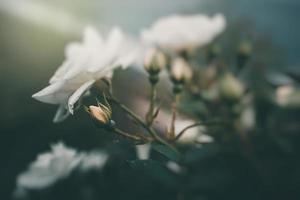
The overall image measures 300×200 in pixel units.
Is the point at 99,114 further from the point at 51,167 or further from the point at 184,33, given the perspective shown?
the point at 184,33

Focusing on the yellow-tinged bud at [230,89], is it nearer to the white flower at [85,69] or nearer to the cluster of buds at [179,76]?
the cluster of buds at [179,76]

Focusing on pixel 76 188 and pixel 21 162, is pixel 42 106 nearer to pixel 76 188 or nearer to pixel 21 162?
pixel 21 162

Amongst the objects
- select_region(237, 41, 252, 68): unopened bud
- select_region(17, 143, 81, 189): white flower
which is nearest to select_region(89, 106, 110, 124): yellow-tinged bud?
select_region(17, 143, 81, 189): white flower

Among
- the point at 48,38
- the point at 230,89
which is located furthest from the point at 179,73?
the point at 48,38

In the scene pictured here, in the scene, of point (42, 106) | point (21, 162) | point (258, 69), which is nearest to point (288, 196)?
point (258, 69)

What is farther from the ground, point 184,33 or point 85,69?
point 184,33

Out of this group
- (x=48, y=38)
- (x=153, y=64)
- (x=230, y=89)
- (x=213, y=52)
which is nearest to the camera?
(x=153, y=64)

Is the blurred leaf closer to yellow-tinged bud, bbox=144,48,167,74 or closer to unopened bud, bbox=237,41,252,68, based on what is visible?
yellow-tinged bud, bbox=144,48,167,74
